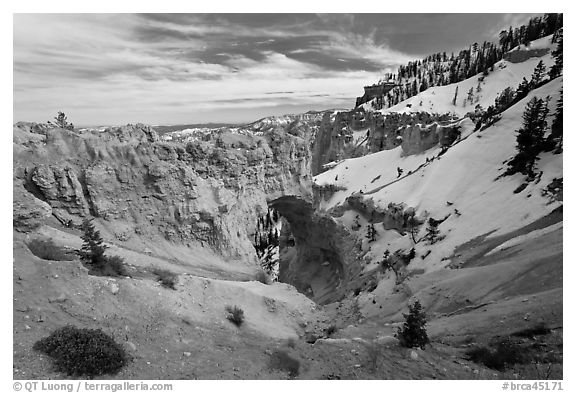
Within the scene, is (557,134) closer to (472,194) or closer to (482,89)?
(472,194)

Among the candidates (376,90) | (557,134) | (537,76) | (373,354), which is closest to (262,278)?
(373,354)

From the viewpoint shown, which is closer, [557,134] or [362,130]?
[557,134]

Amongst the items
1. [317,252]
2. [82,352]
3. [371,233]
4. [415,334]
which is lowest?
[317,252]

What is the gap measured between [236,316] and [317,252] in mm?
26748

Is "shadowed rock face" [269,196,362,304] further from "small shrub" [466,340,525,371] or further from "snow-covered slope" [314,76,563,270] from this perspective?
"small shrub" [466,340,525,371]

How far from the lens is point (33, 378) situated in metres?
6.46

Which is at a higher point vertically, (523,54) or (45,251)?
(523,54)

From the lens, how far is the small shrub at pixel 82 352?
6555 mm

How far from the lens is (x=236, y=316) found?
11.6m

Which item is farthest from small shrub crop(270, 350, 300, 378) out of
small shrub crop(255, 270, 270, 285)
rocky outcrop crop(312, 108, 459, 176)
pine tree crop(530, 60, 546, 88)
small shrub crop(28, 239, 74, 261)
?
rocky outcrop crop(312, 108, 459, 176)

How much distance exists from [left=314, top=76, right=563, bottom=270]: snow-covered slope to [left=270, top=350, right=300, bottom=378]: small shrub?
36.4 feet

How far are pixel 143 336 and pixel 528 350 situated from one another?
934 centimetres

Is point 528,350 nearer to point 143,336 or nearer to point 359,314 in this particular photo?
point 359,314

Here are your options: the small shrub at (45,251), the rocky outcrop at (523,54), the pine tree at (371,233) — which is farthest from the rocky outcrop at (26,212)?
the rocky outcrop at (523,54)
